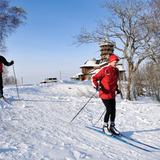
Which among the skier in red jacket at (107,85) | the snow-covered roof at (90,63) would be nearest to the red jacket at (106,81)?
the skier in red jacket at (107,85)

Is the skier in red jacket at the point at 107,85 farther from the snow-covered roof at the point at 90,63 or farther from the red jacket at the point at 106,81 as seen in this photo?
the snow-covered roof at the point at 90,63

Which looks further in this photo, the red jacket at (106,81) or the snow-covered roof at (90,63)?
the snow-covered roof at (90,63)

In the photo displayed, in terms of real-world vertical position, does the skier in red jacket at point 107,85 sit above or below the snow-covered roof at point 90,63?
below

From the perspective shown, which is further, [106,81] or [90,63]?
[90,63]

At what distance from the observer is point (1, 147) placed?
2189 millimetres

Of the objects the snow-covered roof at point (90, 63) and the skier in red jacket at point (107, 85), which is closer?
the skier in red jacket at point (107, 85)

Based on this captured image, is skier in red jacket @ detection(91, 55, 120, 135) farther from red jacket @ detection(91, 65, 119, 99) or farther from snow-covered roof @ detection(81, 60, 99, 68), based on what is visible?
snow-covered roof @ detection(81, 60, 99, 68)

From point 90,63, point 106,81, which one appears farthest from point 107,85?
point 90,63

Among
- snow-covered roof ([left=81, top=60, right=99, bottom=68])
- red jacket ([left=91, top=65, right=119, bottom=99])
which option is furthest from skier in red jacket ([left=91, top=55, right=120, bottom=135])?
snow-covered roof ([left=81, top=60, right=99, bottom=68])

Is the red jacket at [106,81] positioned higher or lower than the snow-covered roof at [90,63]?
lower

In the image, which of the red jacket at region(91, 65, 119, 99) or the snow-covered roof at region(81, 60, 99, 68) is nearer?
the red jacket at region(91, 65, 119, 99)

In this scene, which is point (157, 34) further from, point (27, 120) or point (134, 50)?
point (27, 120)

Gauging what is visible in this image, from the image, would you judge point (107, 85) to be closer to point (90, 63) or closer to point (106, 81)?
point (106, 81)

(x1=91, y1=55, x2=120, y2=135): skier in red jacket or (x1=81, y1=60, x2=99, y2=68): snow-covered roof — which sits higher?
(x1=81, y1=60, x2=99, y2=68): snow-covered roof
